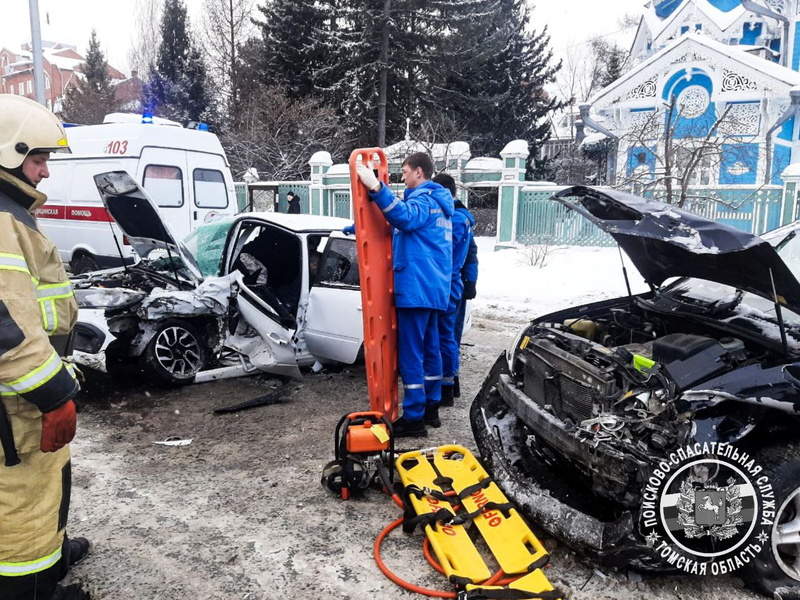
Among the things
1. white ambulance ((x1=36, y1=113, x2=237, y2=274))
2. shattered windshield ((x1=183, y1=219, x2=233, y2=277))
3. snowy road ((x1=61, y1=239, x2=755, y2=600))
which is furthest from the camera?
white ambulance ((x1=36, y1=113, x2=237, y2=274))

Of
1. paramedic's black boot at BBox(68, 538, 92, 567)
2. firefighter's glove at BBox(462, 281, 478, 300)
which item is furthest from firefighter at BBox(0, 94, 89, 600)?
firefighter's glove at BBox(462, 281, 478, 300)

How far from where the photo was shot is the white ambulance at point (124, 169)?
888 centimetres

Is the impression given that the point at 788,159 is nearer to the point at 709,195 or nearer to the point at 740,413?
the point at 709,195

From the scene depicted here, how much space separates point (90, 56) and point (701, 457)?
37937 millimetres

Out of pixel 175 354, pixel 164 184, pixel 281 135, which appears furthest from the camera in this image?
pixel 281 135

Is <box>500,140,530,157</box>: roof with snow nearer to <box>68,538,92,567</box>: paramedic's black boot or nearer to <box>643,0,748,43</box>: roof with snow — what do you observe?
<box>68,538,92,567</box>: paramedic's black boot

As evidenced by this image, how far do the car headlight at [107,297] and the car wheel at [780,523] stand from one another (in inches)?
172

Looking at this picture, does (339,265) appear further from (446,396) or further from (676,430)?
(676,430)

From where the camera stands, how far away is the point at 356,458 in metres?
3.28

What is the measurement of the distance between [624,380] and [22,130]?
2.68 meters

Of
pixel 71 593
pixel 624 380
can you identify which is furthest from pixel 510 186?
pixel 71 593

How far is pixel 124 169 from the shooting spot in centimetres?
866

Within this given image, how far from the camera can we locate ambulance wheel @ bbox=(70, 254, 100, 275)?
939 cm

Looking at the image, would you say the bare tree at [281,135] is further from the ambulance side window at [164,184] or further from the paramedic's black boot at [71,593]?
the paramedic's black boot at [71,593]
